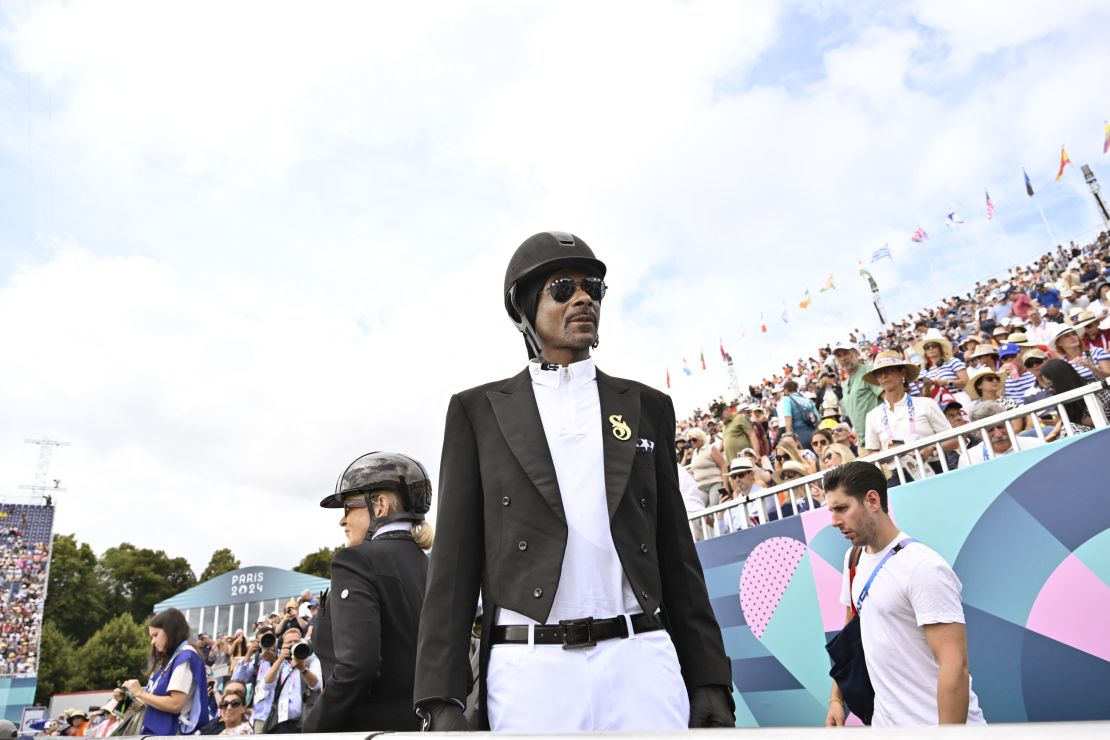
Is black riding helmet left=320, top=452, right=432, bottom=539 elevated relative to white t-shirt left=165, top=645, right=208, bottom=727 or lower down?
elevated

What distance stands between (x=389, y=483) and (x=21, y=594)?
52750mm

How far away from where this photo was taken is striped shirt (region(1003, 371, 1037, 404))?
→ 712 cm

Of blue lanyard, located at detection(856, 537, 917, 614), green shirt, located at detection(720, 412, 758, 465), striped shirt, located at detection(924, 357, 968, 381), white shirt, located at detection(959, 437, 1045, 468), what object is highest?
striped shirt, located at detection(924, 357, 968, 381)

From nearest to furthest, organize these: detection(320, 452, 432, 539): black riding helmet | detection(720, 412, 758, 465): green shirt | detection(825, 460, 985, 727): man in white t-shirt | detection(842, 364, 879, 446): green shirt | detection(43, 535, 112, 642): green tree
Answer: detection(825, 460, 985, 727): man in white t-shirt → detection(320, 452, 432, 539): black riding helmet → detection(842, 364, 879, 446): green shirt → detection(720, 412, 758, 465): green shirt → detection(43, 535, 112, 642): green tree

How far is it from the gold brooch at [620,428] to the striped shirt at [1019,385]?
6.30m

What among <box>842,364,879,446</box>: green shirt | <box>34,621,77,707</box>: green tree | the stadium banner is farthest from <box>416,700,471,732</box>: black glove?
<box>34,621,77,707</box>: green tree

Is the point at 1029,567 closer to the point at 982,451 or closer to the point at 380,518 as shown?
the point at 982,451

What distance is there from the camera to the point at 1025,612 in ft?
15.2

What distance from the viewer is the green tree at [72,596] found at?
55.3 meters

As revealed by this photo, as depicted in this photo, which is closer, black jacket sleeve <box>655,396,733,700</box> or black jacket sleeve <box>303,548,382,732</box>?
black jacket sleeve <box>655,396,733,700</box>

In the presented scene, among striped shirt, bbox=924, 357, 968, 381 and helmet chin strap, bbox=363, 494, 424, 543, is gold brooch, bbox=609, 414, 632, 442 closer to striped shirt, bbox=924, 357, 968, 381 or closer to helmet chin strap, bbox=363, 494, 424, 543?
helmet chin strap, bbox=363, 494, 424, 543

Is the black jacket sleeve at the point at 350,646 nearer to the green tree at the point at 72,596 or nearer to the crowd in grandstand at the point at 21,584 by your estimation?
the crowd in grandstand at the point at 21,584

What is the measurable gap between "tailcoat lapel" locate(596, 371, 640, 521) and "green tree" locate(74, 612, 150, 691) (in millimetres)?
50940

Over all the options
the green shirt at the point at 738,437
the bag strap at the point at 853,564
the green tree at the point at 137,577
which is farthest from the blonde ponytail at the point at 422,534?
the green tree at the point at 137,577
